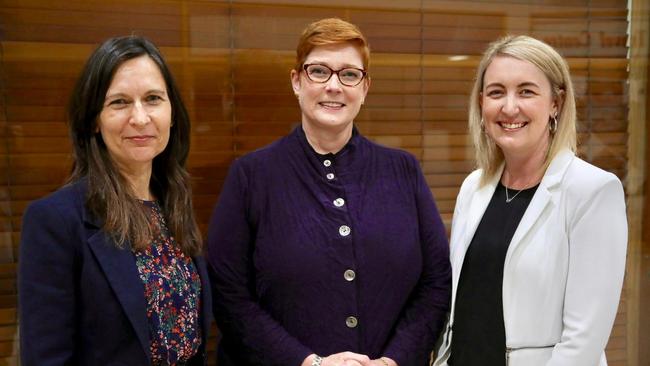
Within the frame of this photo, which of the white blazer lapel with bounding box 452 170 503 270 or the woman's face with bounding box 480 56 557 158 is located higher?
the woman's face with bounding box 480 56 557 158

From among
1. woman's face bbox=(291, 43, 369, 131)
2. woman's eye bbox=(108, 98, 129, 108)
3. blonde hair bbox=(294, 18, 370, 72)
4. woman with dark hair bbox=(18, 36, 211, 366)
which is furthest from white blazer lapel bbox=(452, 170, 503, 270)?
woman's eye bbox=(108, 98, 129, 108)

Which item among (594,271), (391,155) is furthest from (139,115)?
(594,271)

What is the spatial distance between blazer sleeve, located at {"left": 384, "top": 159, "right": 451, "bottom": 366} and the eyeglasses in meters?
0.37

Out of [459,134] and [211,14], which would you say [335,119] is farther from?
[459,134]

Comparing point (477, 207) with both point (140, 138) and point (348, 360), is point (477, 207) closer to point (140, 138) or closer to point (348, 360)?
point (348, 360)

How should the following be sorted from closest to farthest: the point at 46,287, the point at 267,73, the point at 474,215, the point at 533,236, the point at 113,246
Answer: the point at 46,287 → the point at 113,246 → the point at 533,236 → the point at 474,215 → the point at 267,73

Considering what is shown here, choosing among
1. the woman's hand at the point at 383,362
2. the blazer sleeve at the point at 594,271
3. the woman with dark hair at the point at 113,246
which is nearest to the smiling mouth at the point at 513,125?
the blazer sleeve at the point at 594,271

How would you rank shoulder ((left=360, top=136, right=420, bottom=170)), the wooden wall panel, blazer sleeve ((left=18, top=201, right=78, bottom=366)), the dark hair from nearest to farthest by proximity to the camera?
blazer sleeve ((left=18, top=201, right=78, bottom=366)) → the dark hair → shoulder ((left=360, top=136, right=420, bottom=170)) → the wooden wall panel

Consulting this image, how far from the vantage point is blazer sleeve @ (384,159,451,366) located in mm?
1888

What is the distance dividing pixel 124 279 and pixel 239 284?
464 mm

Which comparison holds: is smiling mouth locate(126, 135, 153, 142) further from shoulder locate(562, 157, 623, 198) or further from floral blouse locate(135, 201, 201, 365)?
shoulder locate(562, 157, 623, 198)

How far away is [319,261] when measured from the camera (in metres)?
1.79

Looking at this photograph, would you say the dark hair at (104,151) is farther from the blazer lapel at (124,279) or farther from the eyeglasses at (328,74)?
the eyeglasses at (328,74)

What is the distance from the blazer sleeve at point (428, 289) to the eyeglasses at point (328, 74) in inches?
14.4
